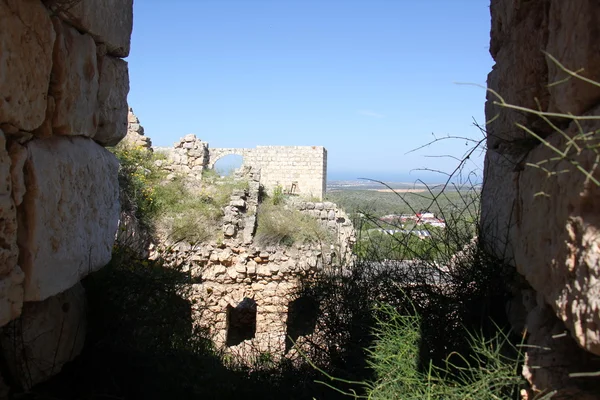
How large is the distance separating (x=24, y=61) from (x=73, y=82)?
1.50 feet

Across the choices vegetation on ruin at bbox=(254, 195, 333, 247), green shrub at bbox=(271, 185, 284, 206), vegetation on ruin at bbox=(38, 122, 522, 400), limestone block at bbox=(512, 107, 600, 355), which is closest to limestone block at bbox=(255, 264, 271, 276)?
vegetation on ruin at bbox=(254, 195, 333, 247)

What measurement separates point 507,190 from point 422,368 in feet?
3.39

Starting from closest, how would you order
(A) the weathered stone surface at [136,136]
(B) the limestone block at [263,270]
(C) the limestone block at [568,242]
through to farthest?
(C) the limestone block at [568,242] < (B) the limestone block at [263,270] < (A) the weathered stone surface at [136,136]

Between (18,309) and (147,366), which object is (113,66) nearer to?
(18,309)

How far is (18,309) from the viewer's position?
225cm

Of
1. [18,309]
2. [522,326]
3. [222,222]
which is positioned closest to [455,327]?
[522,326]

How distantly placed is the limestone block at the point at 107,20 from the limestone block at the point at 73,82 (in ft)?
0.19

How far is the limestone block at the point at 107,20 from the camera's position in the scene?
2.71 metres

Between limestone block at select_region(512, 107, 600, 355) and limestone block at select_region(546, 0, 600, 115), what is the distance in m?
0.09

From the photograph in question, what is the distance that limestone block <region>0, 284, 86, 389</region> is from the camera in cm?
266

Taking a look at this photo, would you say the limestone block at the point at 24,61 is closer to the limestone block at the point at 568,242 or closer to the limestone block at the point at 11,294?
the limestone block at the point at 11,294

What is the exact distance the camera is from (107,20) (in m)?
3.10

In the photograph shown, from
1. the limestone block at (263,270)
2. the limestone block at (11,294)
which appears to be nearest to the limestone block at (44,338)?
the limestone block at (11,294)

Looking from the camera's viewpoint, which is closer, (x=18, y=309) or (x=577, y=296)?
(x=577, y=296)
